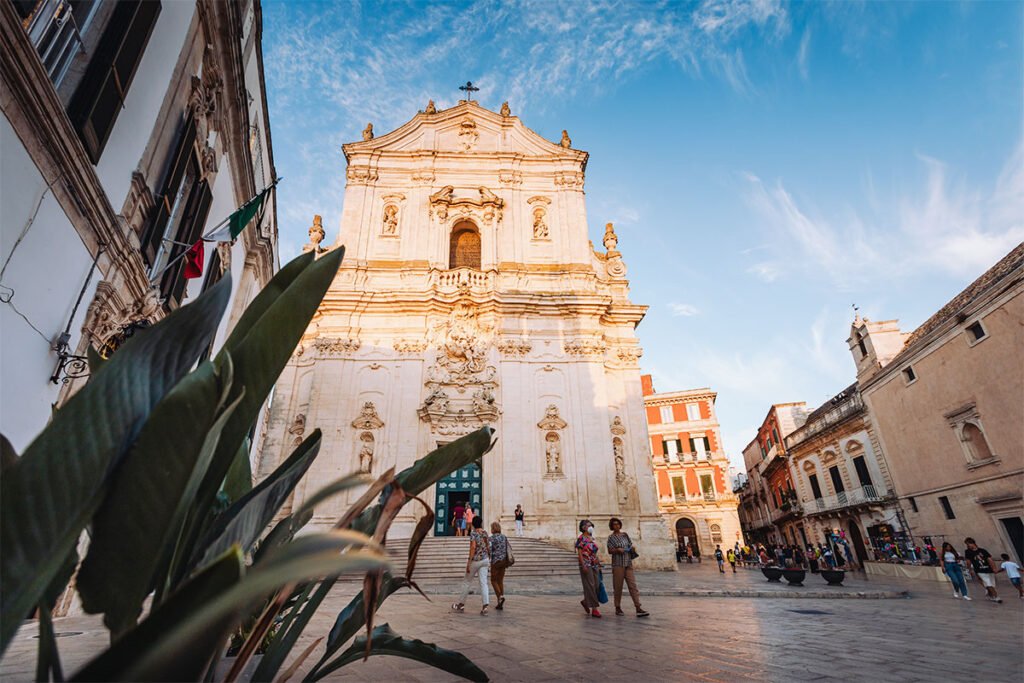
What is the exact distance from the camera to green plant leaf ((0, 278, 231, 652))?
0.73 meters

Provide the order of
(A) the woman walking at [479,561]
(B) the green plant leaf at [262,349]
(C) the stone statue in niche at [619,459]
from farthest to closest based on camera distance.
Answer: (C) the stone statue in niche at [619,459]
(A) the woman walking at [479,561]
(B) the green plant leaf at [262,349]

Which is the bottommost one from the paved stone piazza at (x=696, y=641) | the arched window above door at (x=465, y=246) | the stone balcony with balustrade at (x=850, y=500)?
the paved stone piazza at (x=696, y=641)

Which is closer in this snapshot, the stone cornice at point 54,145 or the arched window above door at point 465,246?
the stone cornice at point 54,145

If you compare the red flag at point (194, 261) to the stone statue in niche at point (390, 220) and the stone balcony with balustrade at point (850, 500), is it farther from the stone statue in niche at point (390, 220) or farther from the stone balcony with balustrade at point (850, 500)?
the stone balcony with balustrade at point (850, 500)

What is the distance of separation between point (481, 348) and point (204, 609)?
16.6 metres

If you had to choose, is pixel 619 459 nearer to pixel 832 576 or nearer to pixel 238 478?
pixel 832 576

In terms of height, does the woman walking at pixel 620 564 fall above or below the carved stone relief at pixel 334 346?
below

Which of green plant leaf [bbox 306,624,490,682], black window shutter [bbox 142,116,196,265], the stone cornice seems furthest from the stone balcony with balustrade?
the stone cornice

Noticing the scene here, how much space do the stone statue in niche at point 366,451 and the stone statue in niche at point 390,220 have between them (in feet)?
26.8

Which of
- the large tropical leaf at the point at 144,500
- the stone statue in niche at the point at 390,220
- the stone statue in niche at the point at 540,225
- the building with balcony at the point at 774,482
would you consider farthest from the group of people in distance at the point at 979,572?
the stone statue in niche at the point at 390,220

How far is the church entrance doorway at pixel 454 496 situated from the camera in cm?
1545

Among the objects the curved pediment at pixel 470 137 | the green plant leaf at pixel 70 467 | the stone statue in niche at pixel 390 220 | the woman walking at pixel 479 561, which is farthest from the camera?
the curved pediment at pixel 470 137

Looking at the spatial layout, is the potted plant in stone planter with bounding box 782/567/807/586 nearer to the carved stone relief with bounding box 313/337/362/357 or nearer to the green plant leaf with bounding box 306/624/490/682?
the green plant leaf with bounding box 306/624/490/682

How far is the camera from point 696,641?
14.3ft
